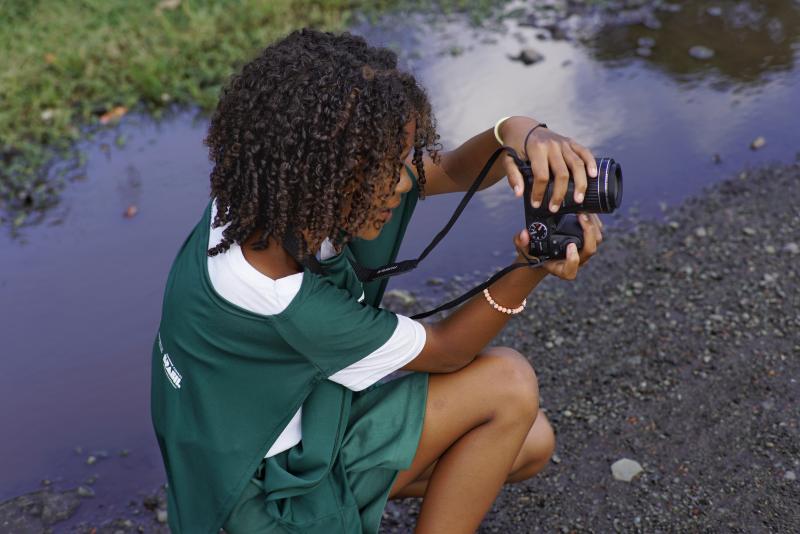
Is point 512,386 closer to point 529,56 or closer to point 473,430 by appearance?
point 473,430

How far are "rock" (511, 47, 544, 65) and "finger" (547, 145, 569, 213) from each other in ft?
10.6

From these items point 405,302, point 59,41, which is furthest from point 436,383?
point 59,41

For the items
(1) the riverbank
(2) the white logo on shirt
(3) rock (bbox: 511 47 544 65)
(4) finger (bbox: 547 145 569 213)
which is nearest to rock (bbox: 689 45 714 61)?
(3) rock (bbox: 511 47 544 65)

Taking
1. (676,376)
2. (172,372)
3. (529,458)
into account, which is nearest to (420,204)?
(676,376)

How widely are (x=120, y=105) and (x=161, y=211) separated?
1.10 meters

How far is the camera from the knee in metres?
2.04

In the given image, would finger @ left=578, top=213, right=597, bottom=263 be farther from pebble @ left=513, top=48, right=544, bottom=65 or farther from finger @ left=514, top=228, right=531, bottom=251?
pebble @ left=513, top=48, right=544, bottom=65

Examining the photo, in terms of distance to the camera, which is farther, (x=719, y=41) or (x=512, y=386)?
(x=719, y=41)

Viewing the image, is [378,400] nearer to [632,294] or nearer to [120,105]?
[632,294]

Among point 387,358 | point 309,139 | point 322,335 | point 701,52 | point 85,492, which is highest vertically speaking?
point 309,139

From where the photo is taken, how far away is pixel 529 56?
16.4 ft

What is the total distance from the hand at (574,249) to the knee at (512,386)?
266 millimetres

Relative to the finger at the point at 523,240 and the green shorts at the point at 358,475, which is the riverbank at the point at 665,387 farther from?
the finger at the point at 523,240

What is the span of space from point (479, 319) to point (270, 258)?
1.61 ft
